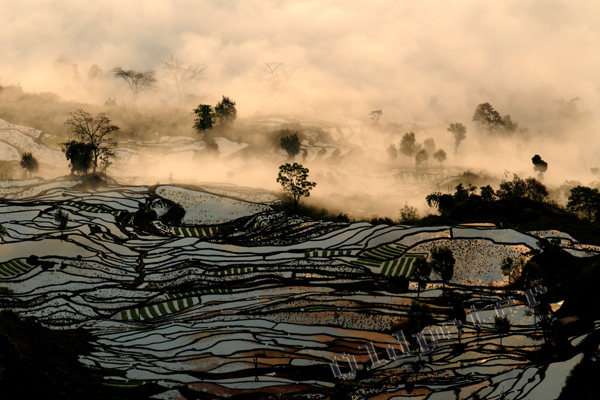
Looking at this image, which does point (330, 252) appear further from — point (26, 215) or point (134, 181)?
point (134, 181)

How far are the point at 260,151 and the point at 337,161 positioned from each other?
1482cm

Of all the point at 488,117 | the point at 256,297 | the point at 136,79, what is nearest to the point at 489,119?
the point at 488,117

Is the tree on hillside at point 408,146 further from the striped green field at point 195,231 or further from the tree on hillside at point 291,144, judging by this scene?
the striped green field at point 195,231

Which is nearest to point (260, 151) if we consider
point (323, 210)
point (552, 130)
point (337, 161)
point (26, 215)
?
point (337, 161)

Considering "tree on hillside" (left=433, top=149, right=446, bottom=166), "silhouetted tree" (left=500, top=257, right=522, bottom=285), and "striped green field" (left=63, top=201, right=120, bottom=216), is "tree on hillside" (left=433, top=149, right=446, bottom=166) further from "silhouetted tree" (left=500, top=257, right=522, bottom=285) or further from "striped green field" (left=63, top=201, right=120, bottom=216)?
"striped green field" (left=63, top=201, right=120, bottom=216)

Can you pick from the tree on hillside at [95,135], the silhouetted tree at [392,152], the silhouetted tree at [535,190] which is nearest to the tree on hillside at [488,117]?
the silhouetted tree at [392,152]

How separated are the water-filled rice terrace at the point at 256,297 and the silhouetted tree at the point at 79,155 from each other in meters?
9.10

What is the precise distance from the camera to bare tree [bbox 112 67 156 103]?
438 ft

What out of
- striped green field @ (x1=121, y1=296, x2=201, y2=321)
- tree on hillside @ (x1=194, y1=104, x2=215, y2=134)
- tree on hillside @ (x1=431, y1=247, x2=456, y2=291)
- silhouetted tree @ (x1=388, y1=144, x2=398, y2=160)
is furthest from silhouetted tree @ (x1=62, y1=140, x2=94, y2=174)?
silhouetted tree @ (x1=388, y1=144, x2=398, y2=160)

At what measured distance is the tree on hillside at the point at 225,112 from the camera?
11794 centimetres

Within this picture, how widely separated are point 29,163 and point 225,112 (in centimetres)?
3897

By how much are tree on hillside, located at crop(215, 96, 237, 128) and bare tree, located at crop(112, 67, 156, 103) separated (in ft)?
85.6

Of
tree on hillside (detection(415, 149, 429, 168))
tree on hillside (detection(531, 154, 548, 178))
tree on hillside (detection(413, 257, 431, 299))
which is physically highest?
tree on hillside (detection(415, 149, 429, 168))

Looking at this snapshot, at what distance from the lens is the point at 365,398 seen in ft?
118
